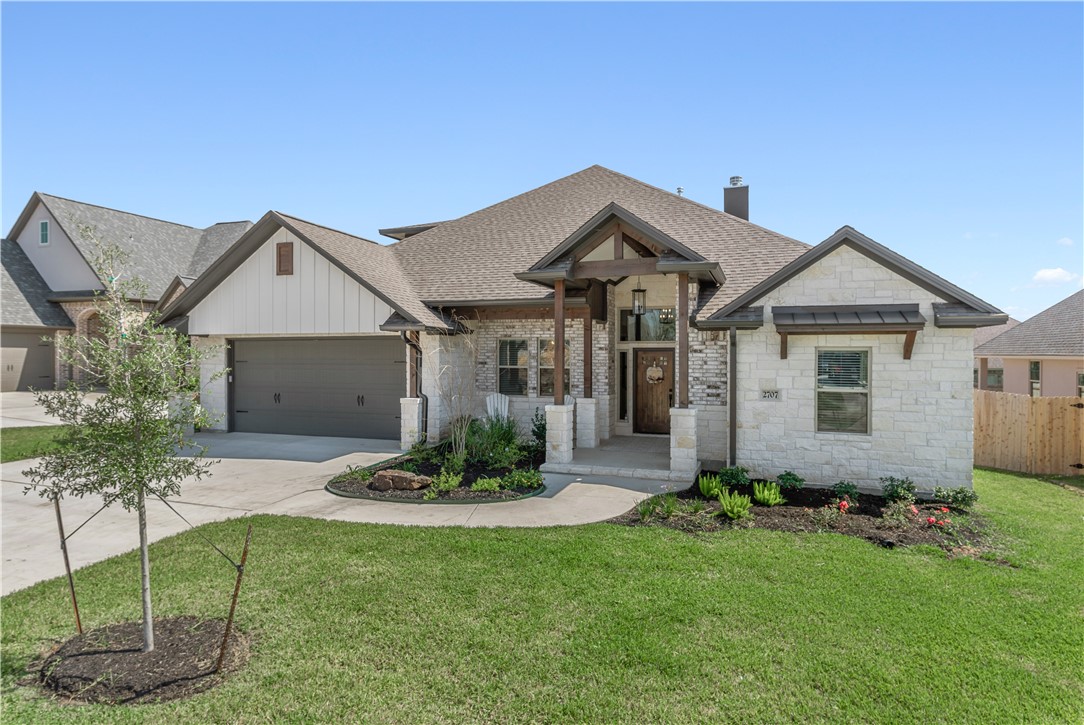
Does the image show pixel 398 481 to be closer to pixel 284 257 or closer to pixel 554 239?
pixel 284 257

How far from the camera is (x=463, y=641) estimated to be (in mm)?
4348

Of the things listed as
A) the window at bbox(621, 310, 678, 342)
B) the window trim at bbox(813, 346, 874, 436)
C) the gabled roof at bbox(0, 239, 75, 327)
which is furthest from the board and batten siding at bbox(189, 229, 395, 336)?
the gabled roof at bbox(0, 239, 75, 327)

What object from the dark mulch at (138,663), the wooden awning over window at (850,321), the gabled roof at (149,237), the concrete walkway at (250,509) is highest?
the gabled roof at (149,237)

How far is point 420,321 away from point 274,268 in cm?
428

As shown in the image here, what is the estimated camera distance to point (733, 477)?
30.3ft

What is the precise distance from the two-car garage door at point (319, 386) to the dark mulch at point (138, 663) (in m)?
8.94

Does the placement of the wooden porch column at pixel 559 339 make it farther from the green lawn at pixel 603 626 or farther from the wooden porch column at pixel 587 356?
the green lawn at pixel 603 626

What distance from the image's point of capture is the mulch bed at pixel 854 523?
6871 millimetres

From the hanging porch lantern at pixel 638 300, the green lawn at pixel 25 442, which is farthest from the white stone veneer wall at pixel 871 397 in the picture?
the green lawn at pixel 25 442

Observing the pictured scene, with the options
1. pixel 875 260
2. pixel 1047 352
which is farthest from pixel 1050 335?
pixel 875 260

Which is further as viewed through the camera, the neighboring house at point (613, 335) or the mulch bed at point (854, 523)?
the neighboring house at point (613, 335)

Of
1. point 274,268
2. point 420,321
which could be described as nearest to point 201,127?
point 274,268

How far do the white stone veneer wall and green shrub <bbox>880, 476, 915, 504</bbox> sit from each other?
0.64 feet

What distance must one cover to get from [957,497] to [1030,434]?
5765 millimetres
